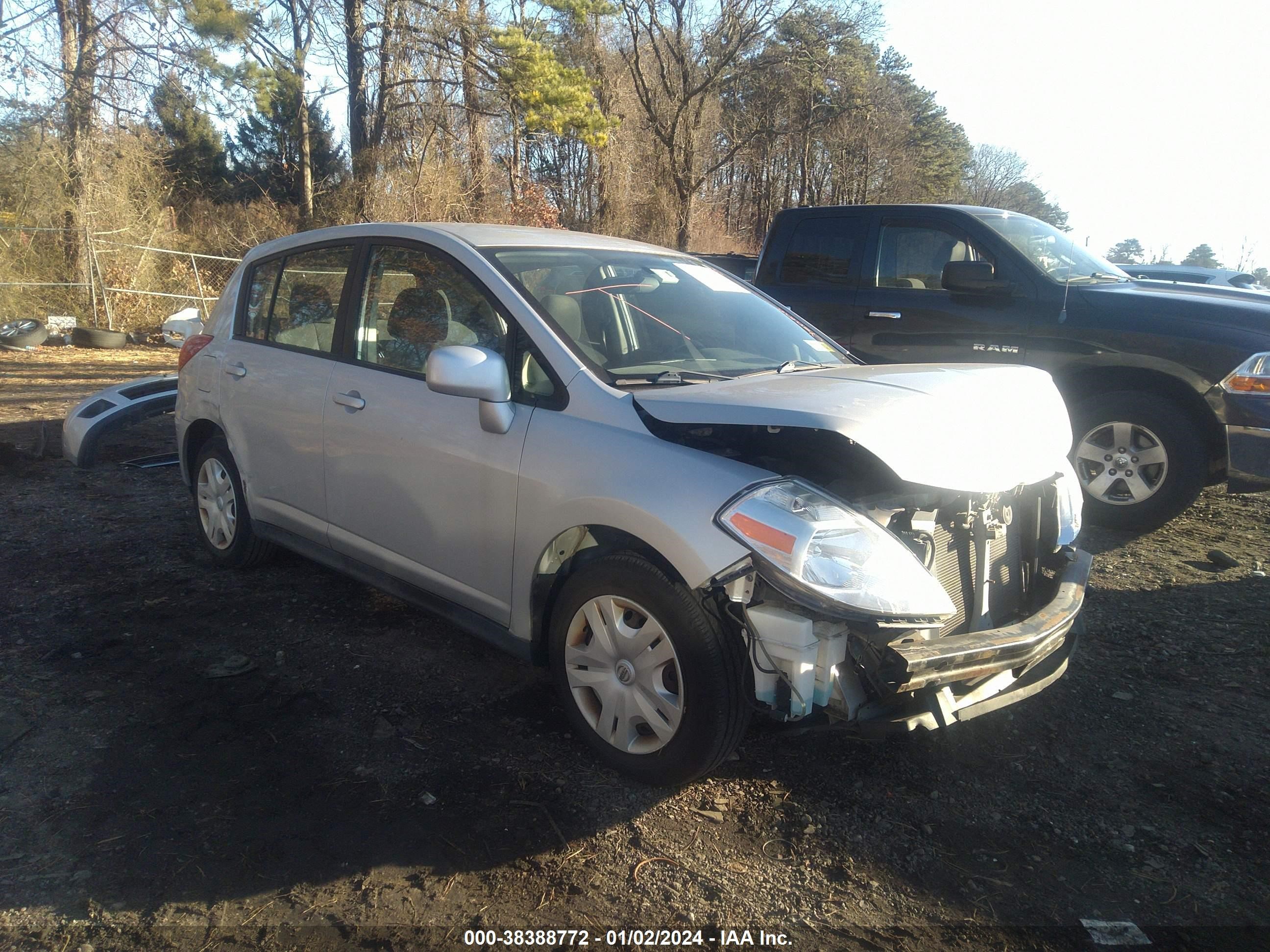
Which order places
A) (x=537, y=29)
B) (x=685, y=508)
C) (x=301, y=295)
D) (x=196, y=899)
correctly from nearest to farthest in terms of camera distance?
(x=196, y=899)
(x=685, y=508)
(x=301, y=295)
(x=537, y=29)

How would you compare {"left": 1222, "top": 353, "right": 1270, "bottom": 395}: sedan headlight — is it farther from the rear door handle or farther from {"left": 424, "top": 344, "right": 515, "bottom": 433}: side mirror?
the rear door handle

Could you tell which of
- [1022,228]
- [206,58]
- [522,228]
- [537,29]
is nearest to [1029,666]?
[522,228]

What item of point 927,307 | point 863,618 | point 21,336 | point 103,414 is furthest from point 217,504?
point 21,336

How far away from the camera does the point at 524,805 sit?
2.99 m

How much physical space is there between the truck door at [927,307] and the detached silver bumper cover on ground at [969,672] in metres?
3.63

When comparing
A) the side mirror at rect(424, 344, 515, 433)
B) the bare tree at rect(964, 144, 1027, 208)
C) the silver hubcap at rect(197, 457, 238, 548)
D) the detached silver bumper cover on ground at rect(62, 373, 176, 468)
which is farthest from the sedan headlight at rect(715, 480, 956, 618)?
the bare tree at rect(964, 144, 1027, 208)

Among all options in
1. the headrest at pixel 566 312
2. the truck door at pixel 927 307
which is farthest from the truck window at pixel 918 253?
the headrest at pixel 566 312

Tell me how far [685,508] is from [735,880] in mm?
1070

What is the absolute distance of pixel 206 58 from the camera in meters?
19.5

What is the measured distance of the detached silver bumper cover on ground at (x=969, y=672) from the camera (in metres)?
2.61

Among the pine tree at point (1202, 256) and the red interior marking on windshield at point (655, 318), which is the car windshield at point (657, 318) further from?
the pine tree at point (1202, 256)

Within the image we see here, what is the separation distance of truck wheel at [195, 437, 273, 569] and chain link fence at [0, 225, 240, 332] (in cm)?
1438

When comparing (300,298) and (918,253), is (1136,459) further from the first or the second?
(300,298)

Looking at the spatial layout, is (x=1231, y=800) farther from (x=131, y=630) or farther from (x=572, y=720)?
(x=131, y=630)
